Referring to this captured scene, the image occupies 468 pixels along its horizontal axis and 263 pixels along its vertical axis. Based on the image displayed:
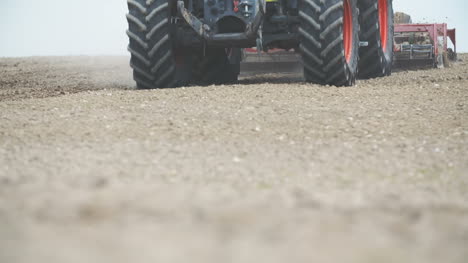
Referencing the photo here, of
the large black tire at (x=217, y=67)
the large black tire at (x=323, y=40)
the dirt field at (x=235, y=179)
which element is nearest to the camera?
the dirt field at (x=235, y=179)

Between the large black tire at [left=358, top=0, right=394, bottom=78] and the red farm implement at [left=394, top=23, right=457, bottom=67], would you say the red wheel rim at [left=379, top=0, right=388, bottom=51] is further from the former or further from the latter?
the red farm implement at [left=394, top=23, right=457, bottom=67]

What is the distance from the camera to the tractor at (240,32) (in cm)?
732

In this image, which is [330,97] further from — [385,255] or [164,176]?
[385,255]

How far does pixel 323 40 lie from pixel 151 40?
2.01 metres

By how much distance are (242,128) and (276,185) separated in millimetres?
1769

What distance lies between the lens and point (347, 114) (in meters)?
5.55

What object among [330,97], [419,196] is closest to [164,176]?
[419,196]

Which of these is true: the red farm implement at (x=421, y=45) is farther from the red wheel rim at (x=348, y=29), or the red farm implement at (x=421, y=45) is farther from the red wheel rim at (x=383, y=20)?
the red wheel rim at (x=348, y=29)

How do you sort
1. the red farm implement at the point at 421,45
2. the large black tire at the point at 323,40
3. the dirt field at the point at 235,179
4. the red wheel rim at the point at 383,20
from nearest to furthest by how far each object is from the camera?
the dirt field at the point at 235,179, the large black tire at the point at 323,40, the red wheel rim at the point at 383,20, the red farm implement at the point at 421,45

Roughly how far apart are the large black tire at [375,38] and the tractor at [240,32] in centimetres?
128

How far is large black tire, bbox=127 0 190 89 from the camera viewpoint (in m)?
7.60

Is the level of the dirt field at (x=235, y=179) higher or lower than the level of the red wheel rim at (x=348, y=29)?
lower

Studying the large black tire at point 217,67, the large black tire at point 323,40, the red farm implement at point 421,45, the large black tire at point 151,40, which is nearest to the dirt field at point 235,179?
the large black tire at point 323,40

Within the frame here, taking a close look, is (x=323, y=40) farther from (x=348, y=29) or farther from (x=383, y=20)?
(x=383, y=20)
